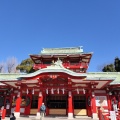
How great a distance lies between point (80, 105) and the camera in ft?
61.0

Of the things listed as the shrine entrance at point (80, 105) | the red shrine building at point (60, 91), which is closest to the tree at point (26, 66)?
the red shrine building at point (60, 91)

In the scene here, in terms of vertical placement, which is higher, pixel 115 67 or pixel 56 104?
pixel 115 67

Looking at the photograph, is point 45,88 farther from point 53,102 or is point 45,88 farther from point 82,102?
point 82,102

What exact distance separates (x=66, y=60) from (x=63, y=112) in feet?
30.3

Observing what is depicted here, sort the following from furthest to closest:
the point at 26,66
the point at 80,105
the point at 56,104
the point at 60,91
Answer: the point at 26,66 → the point at 56,104 → the point at 80,105 → the point at 60,91

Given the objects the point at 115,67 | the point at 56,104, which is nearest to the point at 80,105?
the point at 56,104

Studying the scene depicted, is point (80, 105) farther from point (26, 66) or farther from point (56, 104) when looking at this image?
point (26, 66)

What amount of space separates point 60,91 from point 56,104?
74.7 inches

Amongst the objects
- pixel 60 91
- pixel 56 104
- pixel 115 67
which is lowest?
pixel 56 104

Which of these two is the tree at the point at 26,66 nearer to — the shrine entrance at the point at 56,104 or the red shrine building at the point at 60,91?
the red shrine building at the point at 60,91

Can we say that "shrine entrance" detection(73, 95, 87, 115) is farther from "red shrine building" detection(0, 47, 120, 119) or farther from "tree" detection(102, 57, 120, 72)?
"tree" detection(102, 57, 120, 72)

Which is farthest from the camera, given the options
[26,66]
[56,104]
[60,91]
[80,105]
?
[26,66]

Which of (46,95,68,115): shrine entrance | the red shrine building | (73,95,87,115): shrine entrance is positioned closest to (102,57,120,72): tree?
the red shrine building

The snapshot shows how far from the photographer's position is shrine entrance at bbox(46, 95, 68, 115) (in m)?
18.6
